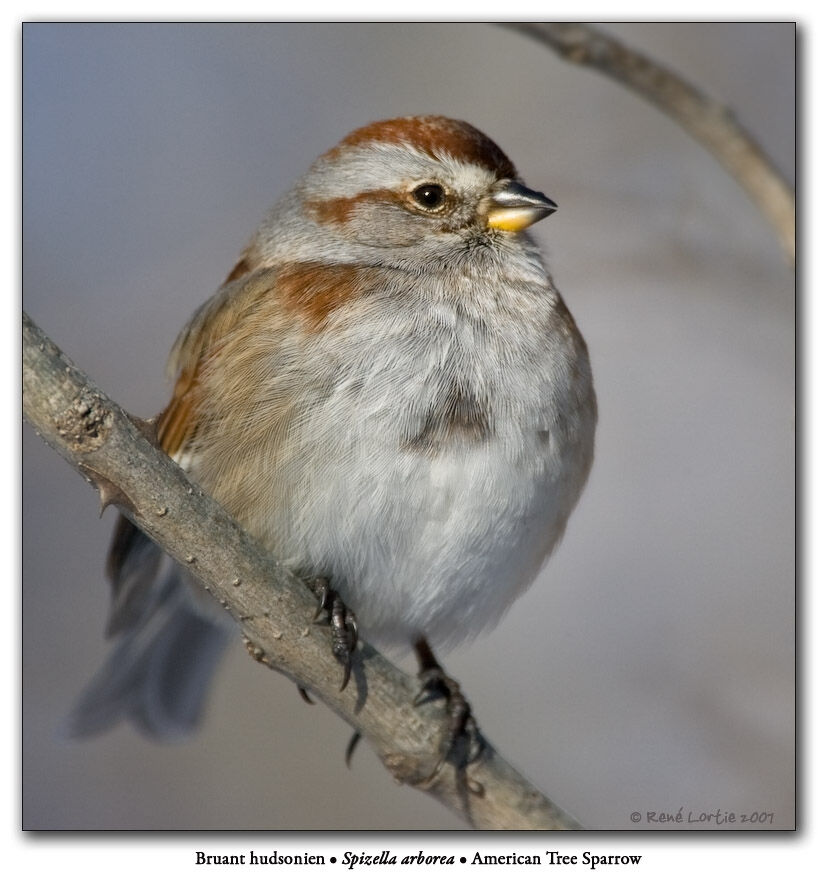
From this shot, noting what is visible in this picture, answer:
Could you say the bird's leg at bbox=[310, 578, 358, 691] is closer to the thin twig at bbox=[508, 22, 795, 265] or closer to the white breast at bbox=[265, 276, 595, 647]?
the white breast at bbox=[265, 276, 595, 647]

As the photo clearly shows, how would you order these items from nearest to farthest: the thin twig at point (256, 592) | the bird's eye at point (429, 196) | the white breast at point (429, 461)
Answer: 1. the thin twig at point (256, 592)
2. the white breast at point (429, 461)
3. the bird's eye at point (429, 196)

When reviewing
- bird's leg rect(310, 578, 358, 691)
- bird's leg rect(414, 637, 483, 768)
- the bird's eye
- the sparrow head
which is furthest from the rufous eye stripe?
bird's leg rect(414, 637, 483, 768)

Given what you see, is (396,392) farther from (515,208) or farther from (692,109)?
(692,109)

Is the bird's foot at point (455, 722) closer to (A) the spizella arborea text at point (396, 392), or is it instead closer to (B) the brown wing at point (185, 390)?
(A) the spizella arborea text at point (396, 392)

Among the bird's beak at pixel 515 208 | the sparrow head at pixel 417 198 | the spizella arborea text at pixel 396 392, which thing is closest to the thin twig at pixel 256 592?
the spizella arborea text at pixel 396 392

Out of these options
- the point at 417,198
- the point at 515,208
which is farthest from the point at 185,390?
the point at 515,208

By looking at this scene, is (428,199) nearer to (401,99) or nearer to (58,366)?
(401,99)
